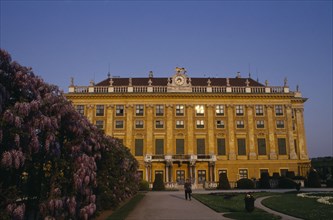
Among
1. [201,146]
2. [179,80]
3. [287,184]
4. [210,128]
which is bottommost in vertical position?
[287,184]

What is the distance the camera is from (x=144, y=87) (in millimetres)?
59156

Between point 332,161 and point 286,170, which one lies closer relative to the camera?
point 286,170

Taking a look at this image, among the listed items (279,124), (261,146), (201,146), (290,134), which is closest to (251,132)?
(261,146)

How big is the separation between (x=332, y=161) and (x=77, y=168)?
2859 inches

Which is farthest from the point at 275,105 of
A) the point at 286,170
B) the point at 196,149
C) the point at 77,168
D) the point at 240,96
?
the point at 77,168

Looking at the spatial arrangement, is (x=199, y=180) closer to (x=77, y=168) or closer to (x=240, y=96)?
(x=240, y=96)

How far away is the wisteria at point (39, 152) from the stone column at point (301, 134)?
52696mm

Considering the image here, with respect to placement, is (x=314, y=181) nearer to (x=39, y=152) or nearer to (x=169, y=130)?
(x=169, y=130)

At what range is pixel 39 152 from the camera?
448 inches

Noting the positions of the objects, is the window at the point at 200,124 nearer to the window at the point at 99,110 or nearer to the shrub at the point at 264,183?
the shrub at the point at 264,183

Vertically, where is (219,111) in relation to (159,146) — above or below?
above

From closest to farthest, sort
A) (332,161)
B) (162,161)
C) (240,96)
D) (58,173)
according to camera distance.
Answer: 1. (58,173)
2. (162,161)
3. (240,96)
4. (332,161)

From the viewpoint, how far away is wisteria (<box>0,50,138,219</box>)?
403 inches

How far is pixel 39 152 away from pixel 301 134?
56.5 meters
